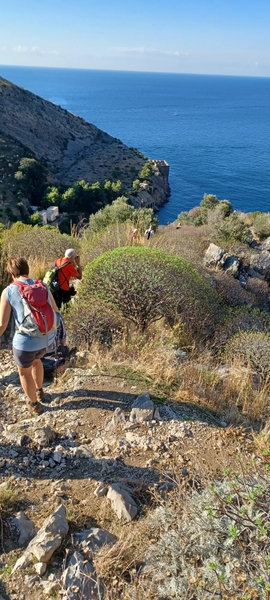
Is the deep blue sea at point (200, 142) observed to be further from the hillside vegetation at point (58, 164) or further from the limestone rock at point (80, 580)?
the limestone rock at point (80, 580)

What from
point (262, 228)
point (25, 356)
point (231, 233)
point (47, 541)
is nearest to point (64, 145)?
point (262, 228)

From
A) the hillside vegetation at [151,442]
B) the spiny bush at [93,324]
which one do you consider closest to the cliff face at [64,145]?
the hillside vegetation at [151,442]

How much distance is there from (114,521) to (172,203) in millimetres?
61461

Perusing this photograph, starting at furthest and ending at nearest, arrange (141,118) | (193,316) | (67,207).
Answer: (141,118), (67,207), (193,316)

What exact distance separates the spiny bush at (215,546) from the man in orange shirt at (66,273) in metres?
4.02

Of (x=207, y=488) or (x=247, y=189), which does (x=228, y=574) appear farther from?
(x=247, y=189)

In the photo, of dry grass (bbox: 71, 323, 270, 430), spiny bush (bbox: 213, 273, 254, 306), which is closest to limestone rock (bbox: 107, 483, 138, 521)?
dry grass (bbox: 71, 323, 270, 430)

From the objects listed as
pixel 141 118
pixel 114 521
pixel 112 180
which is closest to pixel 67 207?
pixel 112 180

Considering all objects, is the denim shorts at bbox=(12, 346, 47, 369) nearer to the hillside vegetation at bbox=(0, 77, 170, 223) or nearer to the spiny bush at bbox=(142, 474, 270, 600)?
the spiny bush at bbox=(142, 474, 270, 600)

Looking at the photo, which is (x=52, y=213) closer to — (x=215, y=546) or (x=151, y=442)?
(x=151, y=442)

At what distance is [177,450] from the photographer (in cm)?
372

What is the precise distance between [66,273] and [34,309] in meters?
2.49

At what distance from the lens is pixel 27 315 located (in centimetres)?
373

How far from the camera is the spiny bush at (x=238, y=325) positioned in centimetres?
668
